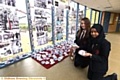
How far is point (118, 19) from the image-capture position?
372 inches

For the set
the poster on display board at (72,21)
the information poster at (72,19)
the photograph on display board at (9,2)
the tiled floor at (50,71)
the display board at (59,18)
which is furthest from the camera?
the poster on display board at (72,21)

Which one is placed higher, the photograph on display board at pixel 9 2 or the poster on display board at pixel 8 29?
the photograph on display board at pixel 9 2

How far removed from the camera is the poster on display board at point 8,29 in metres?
2.14

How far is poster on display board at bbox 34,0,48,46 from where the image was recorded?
2872mm

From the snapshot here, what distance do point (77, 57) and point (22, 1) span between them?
221 cm

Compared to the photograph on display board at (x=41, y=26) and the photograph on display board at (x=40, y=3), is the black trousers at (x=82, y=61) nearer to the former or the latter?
the photograph on display board at (x=41, y=26)

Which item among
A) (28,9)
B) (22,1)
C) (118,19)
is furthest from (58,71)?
(118,19)

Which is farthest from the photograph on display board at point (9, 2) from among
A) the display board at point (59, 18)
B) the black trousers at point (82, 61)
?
the black trousers at point (82, 61)

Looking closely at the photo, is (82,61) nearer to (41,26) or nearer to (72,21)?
(41,26)

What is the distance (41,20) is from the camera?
307cm

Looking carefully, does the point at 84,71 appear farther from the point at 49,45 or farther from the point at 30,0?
the point at 30,0

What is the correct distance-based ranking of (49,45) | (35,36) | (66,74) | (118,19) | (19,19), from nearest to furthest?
(66,74), (19,19), (35,36), (49,45), (118,19)

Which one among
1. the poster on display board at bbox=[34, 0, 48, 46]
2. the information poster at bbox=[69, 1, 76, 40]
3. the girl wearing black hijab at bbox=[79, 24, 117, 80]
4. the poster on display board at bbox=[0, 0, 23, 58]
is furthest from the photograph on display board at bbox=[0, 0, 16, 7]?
the information poster at bbox=[69, 1, 76, 40]

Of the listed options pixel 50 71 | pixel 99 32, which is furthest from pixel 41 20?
pixel 99 32
